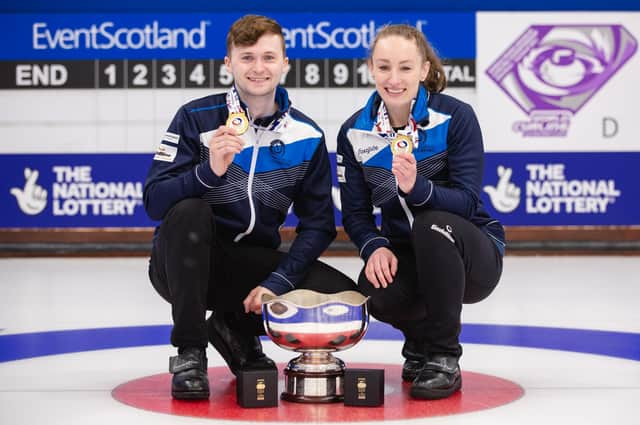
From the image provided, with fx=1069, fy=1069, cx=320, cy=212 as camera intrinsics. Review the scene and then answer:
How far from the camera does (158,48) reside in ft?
24.2

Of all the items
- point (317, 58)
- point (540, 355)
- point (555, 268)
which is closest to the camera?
point (540, 355)

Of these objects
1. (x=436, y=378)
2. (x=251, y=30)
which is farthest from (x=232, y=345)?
(x=251, y=30)

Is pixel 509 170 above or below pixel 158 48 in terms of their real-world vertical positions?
below

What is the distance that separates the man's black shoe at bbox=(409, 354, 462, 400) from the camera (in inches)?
102

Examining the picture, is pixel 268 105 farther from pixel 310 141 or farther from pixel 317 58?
pixel 317 58

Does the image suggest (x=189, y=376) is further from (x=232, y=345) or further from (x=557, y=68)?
(x=557, y=68)

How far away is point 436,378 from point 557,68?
5.23 metres

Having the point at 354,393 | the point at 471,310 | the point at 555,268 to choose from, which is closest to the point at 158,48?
the point at 555,268

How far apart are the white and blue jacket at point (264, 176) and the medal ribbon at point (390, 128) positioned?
0.17 meters

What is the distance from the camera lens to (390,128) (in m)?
2.82

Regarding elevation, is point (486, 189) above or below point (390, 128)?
below

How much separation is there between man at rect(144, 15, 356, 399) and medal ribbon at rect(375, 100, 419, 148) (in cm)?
18

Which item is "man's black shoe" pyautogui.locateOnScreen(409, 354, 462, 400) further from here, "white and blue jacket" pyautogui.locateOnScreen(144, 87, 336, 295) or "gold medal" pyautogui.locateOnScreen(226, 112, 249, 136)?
"gold medal" pyautogui.locateOnScreen(226, 112, 249, 136)

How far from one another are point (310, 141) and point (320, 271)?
1.15ft
